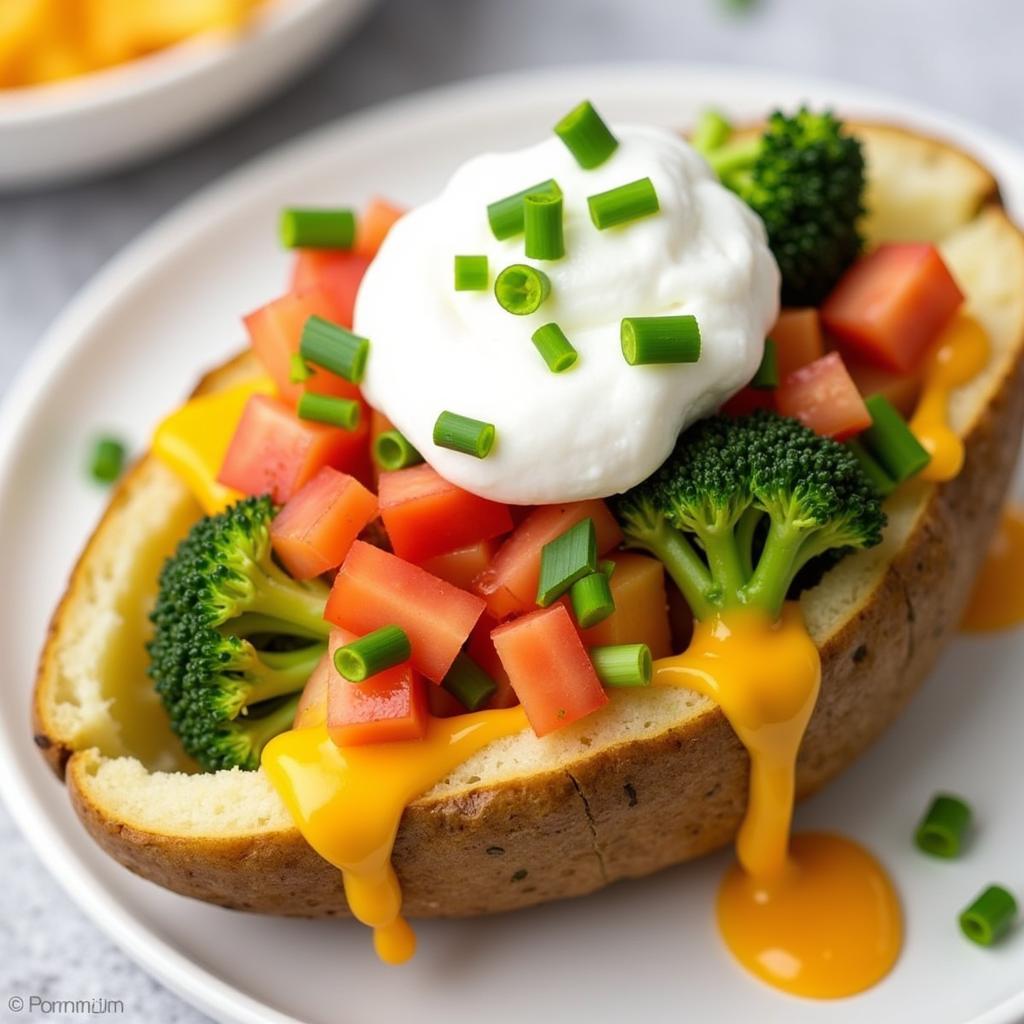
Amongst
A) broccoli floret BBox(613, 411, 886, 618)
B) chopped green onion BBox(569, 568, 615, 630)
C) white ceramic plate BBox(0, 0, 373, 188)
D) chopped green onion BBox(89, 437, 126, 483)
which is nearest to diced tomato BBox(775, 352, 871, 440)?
broccoli floret BBox(613, 411, 886, 618)

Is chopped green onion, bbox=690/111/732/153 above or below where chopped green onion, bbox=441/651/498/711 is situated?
above

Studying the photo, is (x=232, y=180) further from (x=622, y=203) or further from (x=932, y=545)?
(x=932, y=545)

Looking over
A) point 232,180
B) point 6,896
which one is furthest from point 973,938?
point 232,180

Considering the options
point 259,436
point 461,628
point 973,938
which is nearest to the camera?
point 461,628

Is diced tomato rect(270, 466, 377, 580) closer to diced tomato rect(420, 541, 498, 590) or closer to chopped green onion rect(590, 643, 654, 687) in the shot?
diced tomato rect(420, 541, 498, 590)

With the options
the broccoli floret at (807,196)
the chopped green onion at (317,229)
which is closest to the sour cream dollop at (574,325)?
the broccoli floret at (807,196)

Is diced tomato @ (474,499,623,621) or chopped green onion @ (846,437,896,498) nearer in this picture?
diced tomato @ (474,499,623,621)

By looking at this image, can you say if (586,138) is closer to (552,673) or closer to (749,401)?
(749,401)
